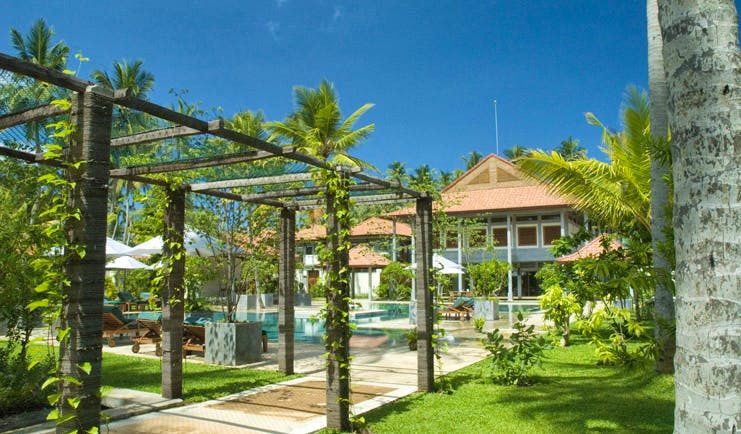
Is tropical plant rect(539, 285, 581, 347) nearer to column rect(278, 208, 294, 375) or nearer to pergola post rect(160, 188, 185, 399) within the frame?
column rect(278, 208, 294, 375)

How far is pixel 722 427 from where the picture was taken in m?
2.29

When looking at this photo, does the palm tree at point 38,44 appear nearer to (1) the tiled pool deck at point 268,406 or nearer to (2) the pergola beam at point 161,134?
(1) the tiled pool deck at point 268,406

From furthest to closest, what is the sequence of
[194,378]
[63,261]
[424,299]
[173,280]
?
[194,378] < [424,299] < [173,280] < [63,261]

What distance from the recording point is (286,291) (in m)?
9.12

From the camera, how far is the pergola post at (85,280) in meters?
3.31

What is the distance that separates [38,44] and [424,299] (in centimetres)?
3519

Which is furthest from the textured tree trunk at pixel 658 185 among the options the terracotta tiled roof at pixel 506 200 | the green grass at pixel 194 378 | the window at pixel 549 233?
the window at pixel 549 233

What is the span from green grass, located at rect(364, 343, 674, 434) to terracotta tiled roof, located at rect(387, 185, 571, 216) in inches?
937

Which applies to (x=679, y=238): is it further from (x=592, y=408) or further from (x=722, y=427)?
(x=592, y=408)

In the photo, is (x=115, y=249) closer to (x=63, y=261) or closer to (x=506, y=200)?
(x=63, y=261)

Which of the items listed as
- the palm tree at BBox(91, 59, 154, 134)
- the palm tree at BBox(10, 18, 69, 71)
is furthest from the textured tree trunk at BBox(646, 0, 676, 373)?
the palm tree at BBox(10, 18, 69, 71)

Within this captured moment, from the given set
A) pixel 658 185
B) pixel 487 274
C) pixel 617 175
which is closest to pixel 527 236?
pixel 487 274

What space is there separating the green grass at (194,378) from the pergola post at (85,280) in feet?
12.5

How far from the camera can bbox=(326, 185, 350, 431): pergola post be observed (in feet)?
18.8
